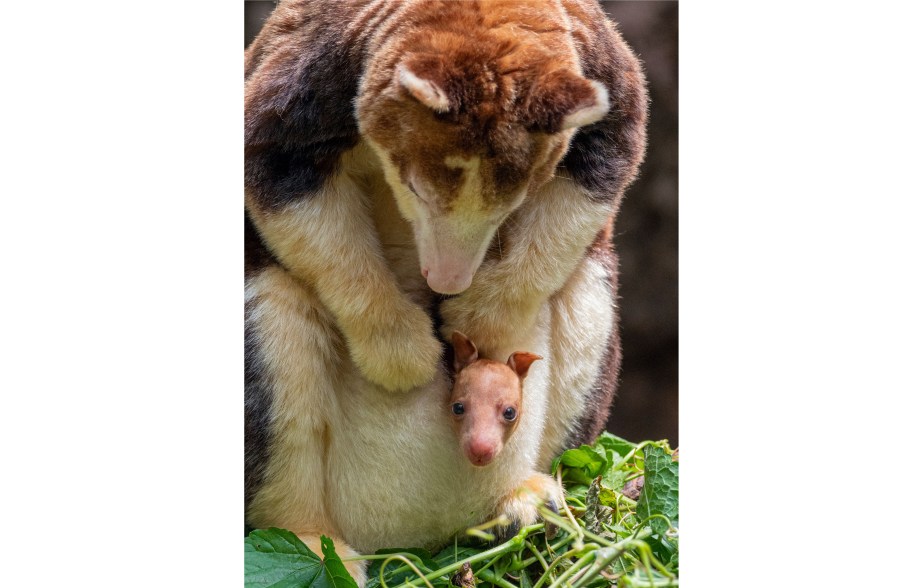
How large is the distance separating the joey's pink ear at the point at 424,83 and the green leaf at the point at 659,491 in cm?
133

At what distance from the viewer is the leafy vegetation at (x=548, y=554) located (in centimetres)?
297

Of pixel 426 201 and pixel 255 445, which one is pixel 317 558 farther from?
pixel 426 201

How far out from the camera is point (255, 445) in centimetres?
335

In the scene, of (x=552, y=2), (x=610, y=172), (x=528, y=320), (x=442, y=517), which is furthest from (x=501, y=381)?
(x=552, y=2)

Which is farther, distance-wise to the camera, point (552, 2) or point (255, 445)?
point (255, 445)

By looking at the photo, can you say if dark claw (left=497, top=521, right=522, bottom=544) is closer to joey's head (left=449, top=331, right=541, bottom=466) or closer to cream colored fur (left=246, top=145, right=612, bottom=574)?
cream colored fur (left=246, top=145, right=612, bottom=574)

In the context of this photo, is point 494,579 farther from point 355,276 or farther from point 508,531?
point 355,276

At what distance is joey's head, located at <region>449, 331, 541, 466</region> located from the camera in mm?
3055

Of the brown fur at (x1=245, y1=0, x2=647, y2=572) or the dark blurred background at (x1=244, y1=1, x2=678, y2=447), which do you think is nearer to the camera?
the brown fur at (x1=245, y1=0, x2=647, y2=572)

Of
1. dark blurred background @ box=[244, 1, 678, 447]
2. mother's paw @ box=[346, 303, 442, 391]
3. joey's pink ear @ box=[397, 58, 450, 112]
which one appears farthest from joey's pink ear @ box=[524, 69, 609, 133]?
mother's paw @ box=[346, 303, 442, 391]

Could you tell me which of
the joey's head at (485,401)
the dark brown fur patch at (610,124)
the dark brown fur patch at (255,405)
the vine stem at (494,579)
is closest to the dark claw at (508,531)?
the vine stem at (494,579)

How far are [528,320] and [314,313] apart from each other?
28.7 inches

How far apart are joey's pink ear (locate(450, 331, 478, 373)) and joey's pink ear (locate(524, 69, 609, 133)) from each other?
2.54 feet

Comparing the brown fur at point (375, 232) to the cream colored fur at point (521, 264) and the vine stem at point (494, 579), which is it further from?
the vine stem at point (494, 579)
